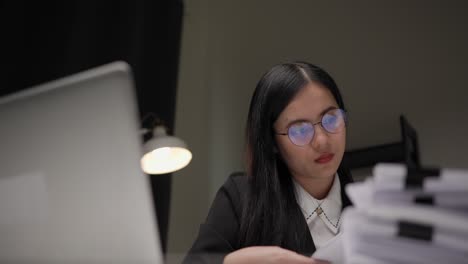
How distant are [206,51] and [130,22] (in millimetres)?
853

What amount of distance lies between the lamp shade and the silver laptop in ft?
3.66

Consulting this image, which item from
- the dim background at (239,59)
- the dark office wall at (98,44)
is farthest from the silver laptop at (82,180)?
the dim background at (239,59)

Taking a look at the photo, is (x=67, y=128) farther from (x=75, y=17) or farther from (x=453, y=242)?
(x=75, y=17)

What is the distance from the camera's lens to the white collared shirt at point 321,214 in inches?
44.7

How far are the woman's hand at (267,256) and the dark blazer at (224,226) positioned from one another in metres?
0.18

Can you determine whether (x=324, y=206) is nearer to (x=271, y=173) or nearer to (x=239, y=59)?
(x=271, y=173)

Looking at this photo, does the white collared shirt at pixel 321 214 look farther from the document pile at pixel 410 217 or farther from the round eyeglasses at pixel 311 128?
the document pile at pixel 410 217

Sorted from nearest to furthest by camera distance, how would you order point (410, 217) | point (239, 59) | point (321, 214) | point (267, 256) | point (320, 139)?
point (410, 217) → point (267, 256) → point (320, 139) → point (321, 214) → point (239, 59)

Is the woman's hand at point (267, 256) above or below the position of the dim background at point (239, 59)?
below

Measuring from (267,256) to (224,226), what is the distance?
0.43m

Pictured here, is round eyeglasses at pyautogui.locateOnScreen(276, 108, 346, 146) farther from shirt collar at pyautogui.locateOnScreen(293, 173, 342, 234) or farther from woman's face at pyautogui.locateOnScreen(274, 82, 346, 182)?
shirt collar at pyautogui.locateOnScreen(293, 173, 342, 234)

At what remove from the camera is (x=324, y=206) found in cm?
116

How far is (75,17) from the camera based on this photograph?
2436mm

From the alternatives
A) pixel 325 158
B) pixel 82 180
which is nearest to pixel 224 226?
pixel 325 158
